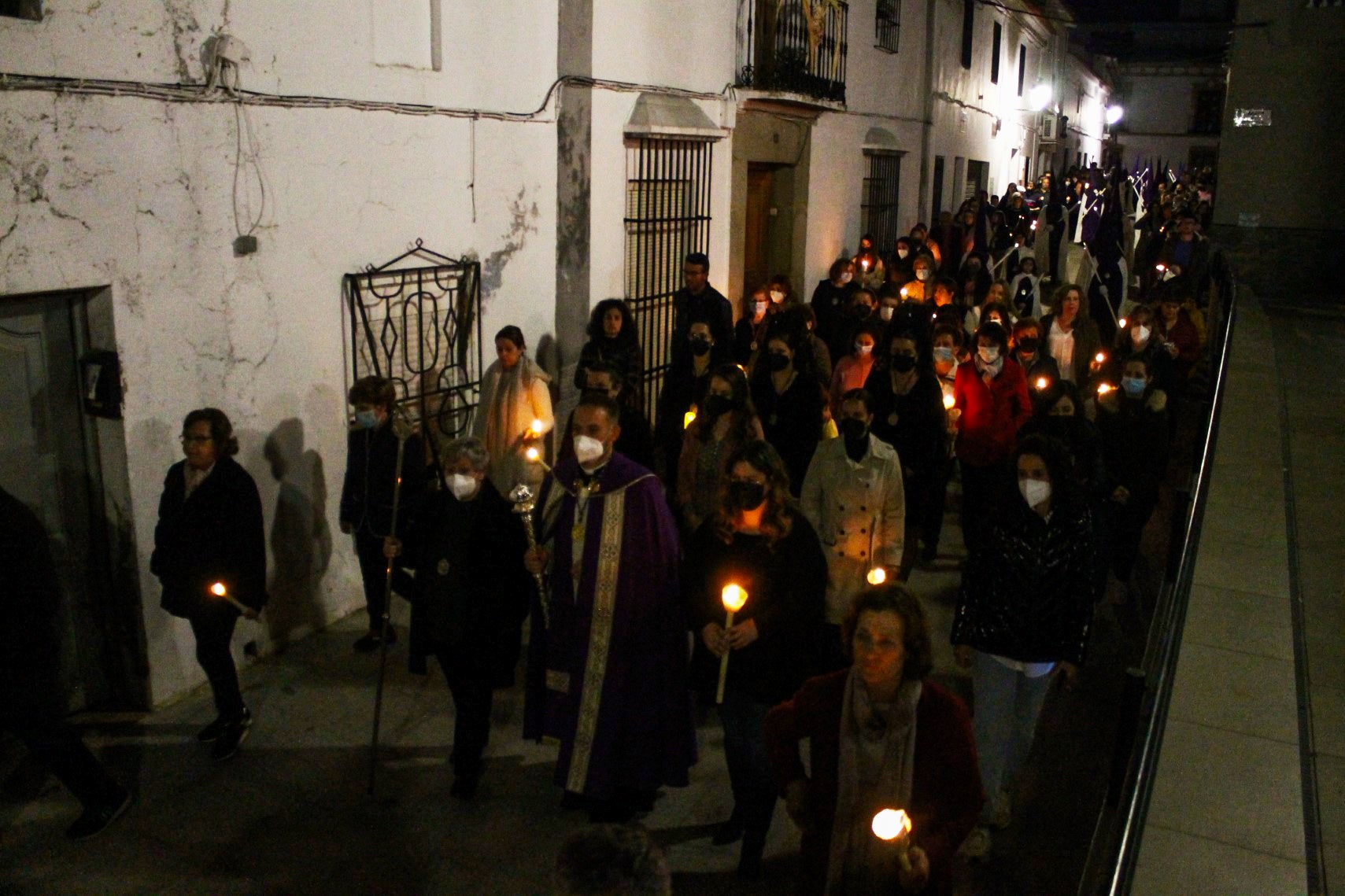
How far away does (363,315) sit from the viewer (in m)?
7.12

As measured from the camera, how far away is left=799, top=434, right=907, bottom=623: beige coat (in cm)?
559

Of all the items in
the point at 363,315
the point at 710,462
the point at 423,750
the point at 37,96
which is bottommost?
the point at 423,750

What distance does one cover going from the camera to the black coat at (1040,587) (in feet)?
15.3

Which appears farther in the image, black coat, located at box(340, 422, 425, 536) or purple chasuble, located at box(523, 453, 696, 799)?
black coat, located at box(340, 422, 425, 536)

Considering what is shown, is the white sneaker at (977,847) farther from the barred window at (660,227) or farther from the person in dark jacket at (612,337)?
the barred window at (660,227)

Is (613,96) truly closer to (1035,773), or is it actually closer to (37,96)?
(37,96)

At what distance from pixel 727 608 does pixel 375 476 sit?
294 cm

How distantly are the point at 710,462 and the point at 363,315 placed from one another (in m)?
2.35

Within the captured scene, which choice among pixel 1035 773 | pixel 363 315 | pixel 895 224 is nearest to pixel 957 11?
pixel 895 224

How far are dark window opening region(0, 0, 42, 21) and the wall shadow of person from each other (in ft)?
7.78

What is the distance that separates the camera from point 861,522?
5621mm

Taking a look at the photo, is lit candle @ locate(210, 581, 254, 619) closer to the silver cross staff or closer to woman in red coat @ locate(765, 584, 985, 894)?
the silver cross staff

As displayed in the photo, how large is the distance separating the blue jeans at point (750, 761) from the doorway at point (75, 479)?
2998 millimetres

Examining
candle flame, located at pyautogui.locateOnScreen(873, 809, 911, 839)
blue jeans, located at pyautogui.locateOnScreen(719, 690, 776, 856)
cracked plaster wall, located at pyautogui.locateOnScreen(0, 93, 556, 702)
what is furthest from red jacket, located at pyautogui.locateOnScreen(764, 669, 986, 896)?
cracked plaster wall, located at pyautogui.locateOnScreen(0, 93, 556, 702)
